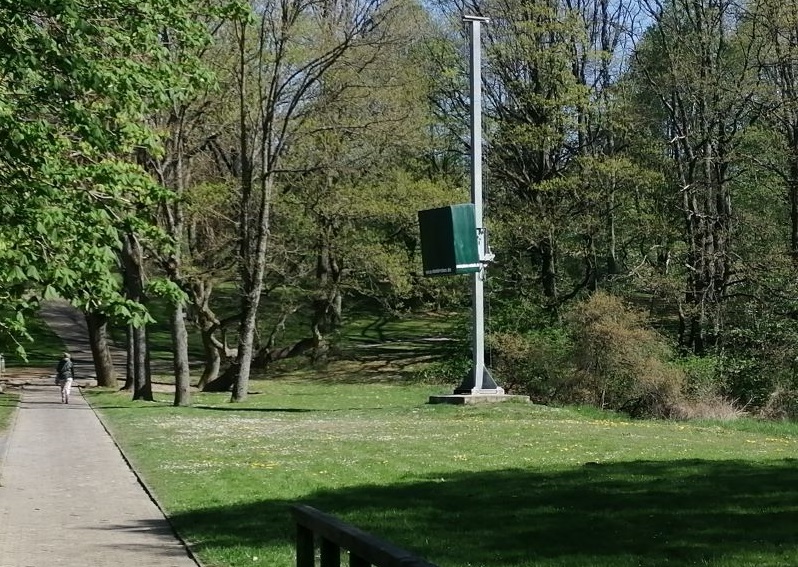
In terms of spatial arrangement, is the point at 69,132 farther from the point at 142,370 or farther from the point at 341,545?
the point at 142,370

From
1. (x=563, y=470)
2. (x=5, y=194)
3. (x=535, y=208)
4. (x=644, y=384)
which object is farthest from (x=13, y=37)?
(x=535, y=208)

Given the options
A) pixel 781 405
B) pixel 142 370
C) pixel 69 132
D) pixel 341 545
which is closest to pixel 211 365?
pixel 142 370

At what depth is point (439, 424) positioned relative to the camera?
77.5ft

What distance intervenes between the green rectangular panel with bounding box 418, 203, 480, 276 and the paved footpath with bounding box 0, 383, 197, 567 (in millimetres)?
10885

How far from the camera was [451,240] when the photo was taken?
1129 inches

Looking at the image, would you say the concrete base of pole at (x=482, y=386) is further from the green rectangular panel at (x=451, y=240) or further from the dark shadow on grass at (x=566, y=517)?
the dark shadow on grass at (x=566, y=517)

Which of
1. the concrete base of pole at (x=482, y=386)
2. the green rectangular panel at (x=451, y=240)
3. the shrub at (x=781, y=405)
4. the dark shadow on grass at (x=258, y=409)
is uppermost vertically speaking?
the green rectangular panel at (x=451, y=240)

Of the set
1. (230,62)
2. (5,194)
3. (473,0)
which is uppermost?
(473,0)

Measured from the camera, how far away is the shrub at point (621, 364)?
96.5 feet

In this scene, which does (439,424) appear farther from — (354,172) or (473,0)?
(473,0)

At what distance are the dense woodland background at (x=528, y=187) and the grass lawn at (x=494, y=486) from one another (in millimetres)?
7653

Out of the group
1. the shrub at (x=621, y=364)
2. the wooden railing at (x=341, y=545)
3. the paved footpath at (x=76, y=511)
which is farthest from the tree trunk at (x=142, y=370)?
the wooden railing at (x=341, y=545)

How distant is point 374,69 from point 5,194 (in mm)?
28158

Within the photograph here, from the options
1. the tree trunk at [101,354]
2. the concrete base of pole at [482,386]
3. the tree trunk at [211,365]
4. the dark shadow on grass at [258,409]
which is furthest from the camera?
the tree trunk at [211,365]
